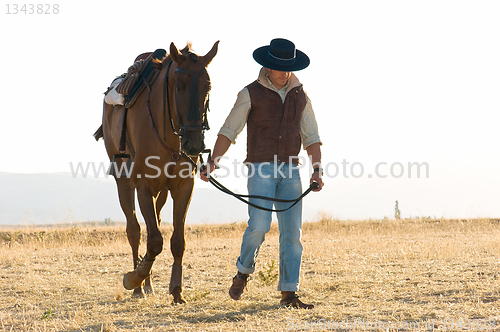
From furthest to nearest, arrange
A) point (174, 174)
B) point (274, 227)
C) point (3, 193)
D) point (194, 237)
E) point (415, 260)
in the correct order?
point (3, 193), point (274, 227), point (194, 237), point (415, 260), point (174, 174)

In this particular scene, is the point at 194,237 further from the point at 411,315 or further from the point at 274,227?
the point at 411,315

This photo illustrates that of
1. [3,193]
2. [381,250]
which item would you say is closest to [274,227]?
[381,250]

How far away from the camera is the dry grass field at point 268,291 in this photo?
4.46 meters

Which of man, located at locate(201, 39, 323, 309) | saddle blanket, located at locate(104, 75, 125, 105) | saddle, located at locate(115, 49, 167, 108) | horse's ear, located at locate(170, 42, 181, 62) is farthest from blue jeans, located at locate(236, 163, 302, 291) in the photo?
saddle blanket, located at locate(104, 75, 125, 105)

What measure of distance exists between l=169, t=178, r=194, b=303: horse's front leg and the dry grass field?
154 mm

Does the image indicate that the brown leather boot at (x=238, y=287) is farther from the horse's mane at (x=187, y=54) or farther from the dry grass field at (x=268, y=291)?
the horse's mane at (x=187, y=54)

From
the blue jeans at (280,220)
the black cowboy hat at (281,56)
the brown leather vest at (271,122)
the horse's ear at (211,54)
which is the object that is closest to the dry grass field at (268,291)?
the blue jeans at (280,220)

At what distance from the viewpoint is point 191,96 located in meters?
4.93

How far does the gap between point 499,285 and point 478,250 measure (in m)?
3.38

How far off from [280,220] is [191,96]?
151cm

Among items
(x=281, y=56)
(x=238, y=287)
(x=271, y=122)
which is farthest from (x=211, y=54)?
(x=238, y=287)

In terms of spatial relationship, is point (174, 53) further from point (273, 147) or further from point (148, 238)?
point (148, 238)

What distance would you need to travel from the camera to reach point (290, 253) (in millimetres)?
5121

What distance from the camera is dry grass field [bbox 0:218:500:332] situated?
14.6 feet
